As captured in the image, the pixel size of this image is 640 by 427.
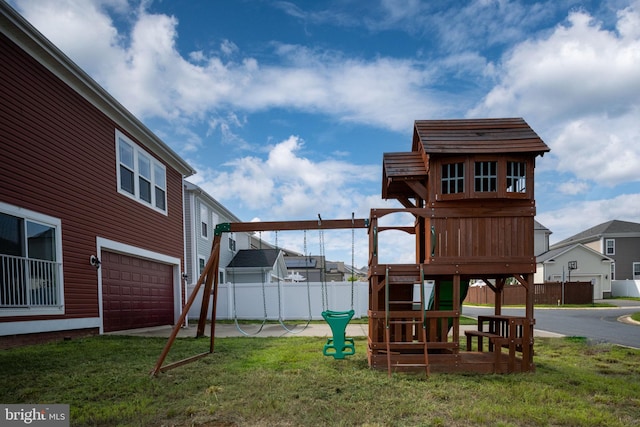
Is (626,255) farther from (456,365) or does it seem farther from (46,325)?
(46,325)

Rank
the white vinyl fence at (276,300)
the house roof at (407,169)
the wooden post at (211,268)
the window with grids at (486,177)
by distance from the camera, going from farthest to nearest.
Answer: the white vinyl fence at (276,300), the wooden post at (211,268), the house roof at (407,169), the window with grids at (486,177)

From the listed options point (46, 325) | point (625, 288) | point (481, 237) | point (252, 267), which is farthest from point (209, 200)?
point (625, 288)

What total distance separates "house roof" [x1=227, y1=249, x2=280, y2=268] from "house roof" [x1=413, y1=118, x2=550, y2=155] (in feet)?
51.9

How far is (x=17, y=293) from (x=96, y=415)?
4.57 metres

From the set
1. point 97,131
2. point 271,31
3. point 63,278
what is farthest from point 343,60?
point 63,278

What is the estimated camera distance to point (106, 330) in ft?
33.1

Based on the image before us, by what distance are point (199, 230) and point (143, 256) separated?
254 inches

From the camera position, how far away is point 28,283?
747 centimetres

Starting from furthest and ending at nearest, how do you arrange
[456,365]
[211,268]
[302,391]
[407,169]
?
[211,268], [407,169], [456,365], [302,391]

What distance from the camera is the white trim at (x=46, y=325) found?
6981 millimetres

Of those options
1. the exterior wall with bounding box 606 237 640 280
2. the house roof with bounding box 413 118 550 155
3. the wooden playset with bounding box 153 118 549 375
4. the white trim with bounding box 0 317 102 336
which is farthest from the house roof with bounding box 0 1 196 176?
the exterior wall with bounding box 606 237 640 280

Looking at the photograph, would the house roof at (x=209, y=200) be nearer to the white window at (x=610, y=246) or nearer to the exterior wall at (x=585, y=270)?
the exterior wall at (x=585, y=270)

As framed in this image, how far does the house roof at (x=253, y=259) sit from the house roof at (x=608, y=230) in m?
30.4

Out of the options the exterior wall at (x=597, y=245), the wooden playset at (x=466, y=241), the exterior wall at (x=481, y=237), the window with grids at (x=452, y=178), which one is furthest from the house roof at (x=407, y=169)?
the exterior wall at (x=597, y=245)
